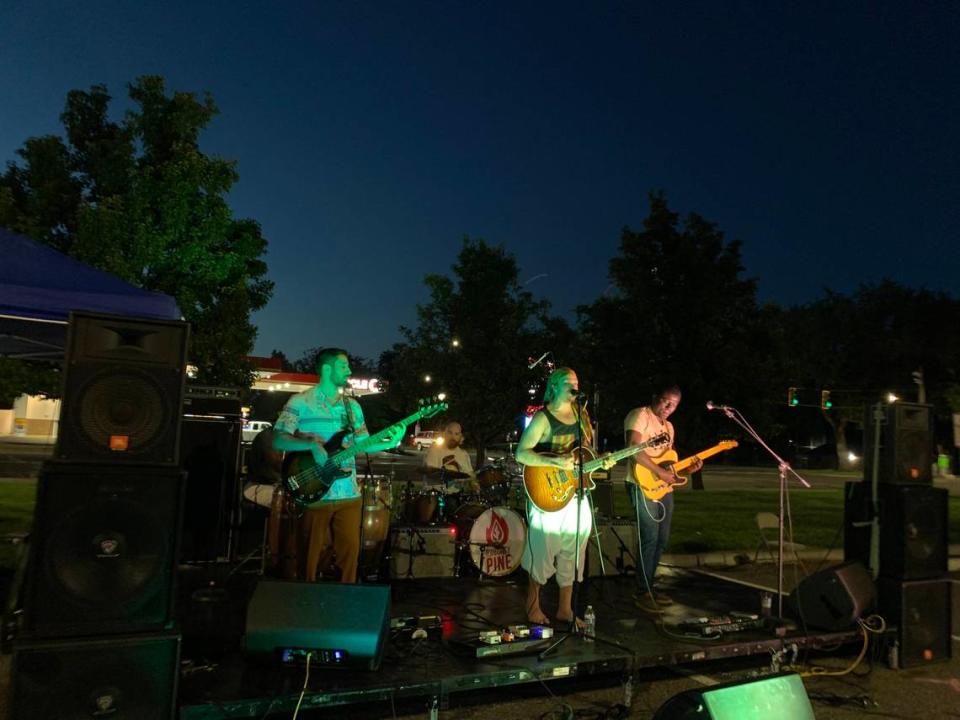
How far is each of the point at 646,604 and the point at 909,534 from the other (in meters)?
2.22

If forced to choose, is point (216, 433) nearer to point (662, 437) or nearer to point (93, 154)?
point (662, 437)

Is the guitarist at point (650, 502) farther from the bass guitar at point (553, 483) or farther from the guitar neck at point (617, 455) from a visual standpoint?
the bass guitar at point (553, 483)

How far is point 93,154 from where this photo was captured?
12484 millimetres

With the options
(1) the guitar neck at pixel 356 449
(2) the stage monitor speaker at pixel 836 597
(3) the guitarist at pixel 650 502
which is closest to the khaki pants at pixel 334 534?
(1) the guitar neck at pixel 356 449

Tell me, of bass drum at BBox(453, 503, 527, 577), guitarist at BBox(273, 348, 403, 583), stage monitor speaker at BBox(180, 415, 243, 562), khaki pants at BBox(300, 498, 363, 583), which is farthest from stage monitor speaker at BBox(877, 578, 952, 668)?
stage monitor speaker at BBox(180, 415, 243, 562)

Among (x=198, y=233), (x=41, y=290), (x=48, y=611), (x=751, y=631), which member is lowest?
(x=751, y=631)

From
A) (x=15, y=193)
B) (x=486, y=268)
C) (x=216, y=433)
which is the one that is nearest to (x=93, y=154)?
(x=15, y=193)

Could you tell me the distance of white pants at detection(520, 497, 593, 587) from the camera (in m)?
5.10

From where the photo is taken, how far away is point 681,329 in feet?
63.5

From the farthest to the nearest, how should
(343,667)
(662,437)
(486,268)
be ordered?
(486,268) < (662,437) < (343,667)

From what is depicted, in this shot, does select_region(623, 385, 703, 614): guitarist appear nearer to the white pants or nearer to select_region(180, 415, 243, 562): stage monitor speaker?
the white pants

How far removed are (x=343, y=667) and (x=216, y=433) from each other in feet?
12.4

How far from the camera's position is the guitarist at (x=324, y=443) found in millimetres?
4816

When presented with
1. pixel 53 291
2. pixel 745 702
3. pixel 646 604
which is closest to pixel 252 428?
pixel 53 291
